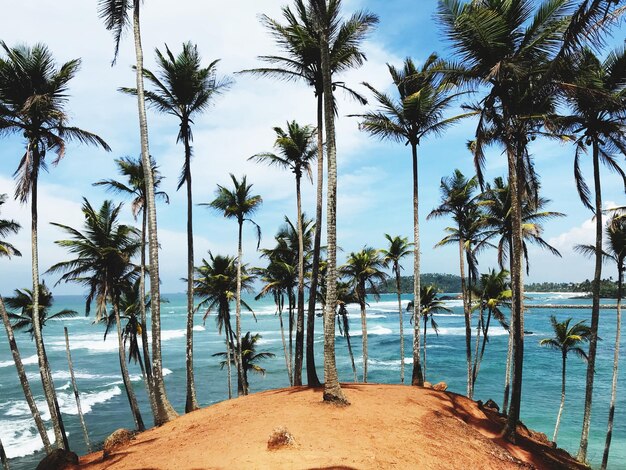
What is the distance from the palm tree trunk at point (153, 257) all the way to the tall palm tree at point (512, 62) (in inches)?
390

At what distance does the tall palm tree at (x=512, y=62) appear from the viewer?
33.6 ft

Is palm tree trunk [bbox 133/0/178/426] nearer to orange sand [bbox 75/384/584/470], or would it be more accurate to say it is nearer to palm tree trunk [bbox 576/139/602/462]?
orange sand [bbox 75/384/584/470]

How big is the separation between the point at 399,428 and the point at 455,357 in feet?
168

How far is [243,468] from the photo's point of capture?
6.75m

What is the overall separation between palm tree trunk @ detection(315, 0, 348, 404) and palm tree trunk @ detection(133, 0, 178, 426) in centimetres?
554

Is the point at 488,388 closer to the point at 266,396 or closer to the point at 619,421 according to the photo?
the point at 619,421

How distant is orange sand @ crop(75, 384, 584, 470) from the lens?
24.0ft

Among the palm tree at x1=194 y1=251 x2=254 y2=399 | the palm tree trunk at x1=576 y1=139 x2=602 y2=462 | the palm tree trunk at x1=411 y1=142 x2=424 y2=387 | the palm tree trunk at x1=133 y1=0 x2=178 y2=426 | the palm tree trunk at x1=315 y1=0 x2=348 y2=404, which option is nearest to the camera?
the palm tree trunk at x1=315 y1=0 x2=348 y2=404

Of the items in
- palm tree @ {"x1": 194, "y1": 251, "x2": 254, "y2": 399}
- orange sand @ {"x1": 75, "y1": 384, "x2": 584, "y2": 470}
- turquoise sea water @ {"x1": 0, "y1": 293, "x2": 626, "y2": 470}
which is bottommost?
turquoise sea water @ {"x1": 0, "y1": 293, "x2": 626, "y2": 470}

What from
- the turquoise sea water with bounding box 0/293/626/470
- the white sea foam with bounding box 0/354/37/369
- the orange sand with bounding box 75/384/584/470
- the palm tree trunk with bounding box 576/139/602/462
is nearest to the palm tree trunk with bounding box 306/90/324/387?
the orange sand with bounding box 75/384/584/470

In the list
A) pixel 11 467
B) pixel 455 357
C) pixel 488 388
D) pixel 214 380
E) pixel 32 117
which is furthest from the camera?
pixel 455 357

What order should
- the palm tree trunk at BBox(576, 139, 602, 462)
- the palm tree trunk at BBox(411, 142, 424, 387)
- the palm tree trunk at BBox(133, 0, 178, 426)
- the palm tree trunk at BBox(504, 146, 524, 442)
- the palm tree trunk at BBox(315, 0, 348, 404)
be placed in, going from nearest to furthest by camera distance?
the palm tree trunk at BBox(315, 0, 348, 404) < the palm tree trunk at BBox(504, 146, 524, 442) < the palm tree trunk at BBox(133, 0, 178, 426) < the palm tree trunk at BBox(576, 139, 602, 462) < the palm tree trunk at BBox(411, 142, 424, 387)

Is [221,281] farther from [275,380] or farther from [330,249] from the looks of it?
[275,380]

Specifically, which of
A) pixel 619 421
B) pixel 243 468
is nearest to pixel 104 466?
Answer: pixel 243 468
